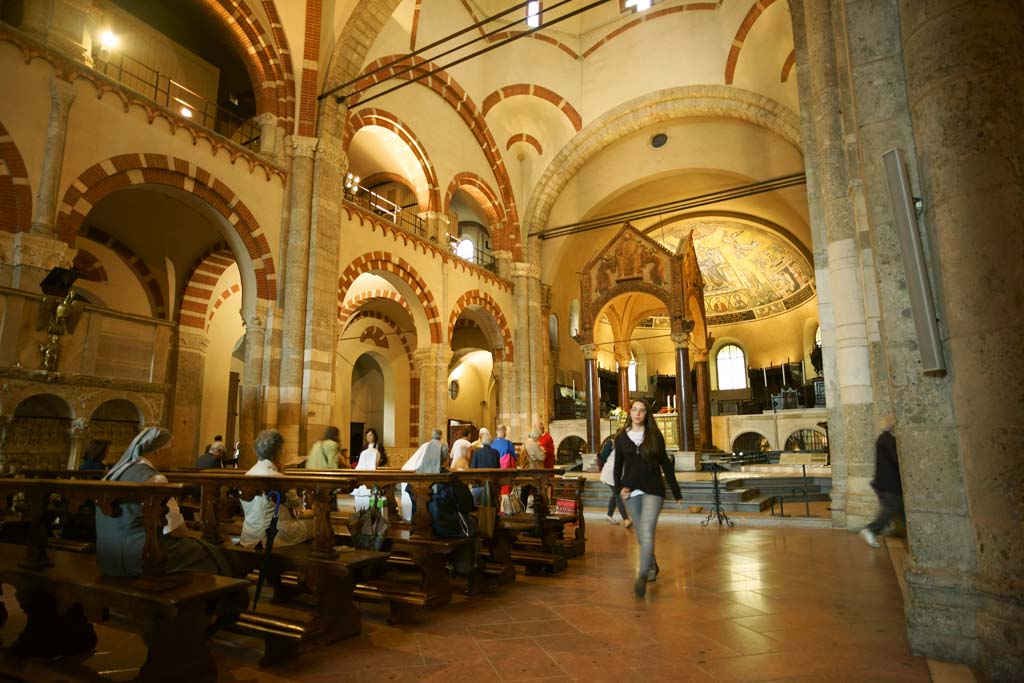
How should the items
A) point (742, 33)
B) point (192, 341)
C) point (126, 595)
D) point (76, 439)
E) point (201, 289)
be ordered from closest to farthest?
1. point (126, 595)
2. point (76, 439)
3. point (192, 341)
4. point (201, 289)
5. point (742, 33)

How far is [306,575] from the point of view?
10.6ft

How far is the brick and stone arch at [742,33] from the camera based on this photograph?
45.7 ft

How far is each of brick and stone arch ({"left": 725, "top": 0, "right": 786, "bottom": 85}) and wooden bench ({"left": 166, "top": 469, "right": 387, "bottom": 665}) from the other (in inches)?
601

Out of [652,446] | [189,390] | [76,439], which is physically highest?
[189,390]

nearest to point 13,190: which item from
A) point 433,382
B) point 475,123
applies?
point 433,382

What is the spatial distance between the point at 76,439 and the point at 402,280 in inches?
295

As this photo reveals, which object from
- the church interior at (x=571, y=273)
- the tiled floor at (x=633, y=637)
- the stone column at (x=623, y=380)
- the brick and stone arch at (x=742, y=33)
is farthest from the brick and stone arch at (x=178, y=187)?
the brick and stone arch at (x=742, y=33)

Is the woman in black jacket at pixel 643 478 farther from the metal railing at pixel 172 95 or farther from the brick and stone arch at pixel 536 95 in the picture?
the brick and stone arch at pixel 536 95

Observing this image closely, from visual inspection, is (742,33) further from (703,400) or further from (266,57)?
(266,57)

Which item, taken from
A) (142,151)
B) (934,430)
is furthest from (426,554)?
(142,151)

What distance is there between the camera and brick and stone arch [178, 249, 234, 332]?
12445 millimetres

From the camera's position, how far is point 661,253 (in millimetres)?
13602

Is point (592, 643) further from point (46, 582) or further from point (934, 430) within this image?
point (46, 582)

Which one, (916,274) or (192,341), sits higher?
(192,341)
